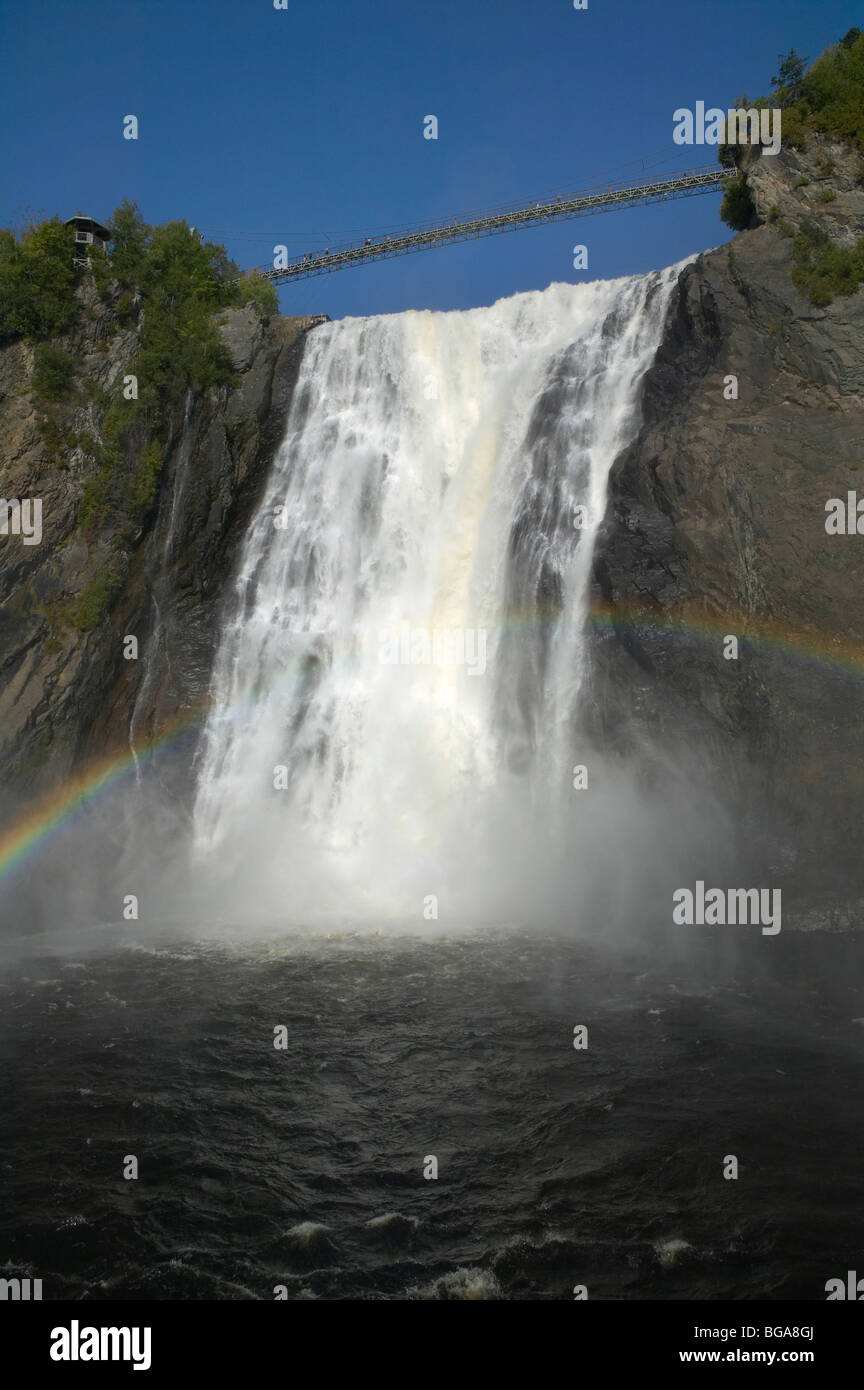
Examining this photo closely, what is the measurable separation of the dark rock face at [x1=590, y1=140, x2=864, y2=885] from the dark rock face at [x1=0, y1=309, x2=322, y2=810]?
43.8ft

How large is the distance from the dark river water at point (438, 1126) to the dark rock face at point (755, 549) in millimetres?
4243

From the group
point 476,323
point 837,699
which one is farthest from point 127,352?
point 837,699

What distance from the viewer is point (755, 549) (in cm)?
2491

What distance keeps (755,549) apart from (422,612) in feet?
34.5

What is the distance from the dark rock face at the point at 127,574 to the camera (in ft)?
99.7

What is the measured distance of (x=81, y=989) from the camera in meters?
21.0

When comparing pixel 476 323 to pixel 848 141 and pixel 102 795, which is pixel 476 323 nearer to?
pixel 848 141

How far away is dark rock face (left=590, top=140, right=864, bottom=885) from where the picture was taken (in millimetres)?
23547

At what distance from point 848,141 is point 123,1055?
2917 centimetres
